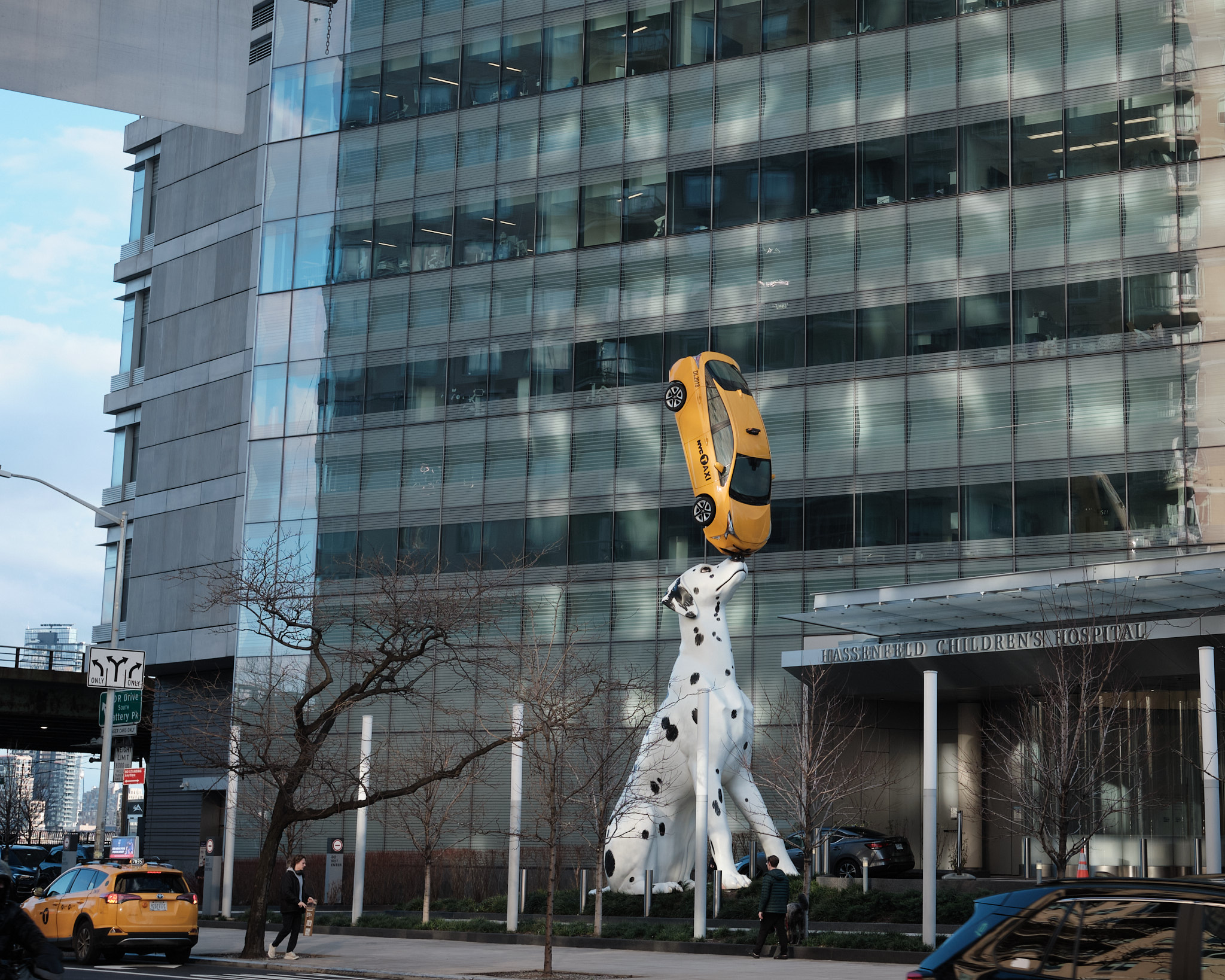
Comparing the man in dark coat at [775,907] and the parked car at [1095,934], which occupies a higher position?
the parked car at [1095,934]

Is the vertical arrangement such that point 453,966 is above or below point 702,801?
below

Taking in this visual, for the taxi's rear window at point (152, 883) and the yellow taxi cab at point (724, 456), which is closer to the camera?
the taxi's rear window at point (152, 883)

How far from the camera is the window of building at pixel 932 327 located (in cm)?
4331

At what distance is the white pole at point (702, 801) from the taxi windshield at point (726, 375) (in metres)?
5.72

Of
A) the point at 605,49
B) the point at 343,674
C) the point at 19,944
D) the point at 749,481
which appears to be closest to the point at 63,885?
the point at 749,481

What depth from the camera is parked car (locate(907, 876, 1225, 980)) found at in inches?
280

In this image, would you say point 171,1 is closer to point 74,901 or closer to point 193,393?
point 74,901

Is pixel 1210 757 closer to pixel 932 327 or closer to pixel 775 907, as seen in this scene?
pixel 775 907

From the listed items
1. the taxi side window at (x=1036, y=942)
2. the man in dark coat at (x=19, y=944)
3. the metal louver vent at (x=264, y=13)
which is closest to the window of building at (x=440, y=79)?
the metal louver vent at (x=264, y=13)

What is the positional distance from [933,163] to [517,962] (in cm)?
2884

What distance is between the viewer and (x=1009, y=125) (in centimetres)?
4344

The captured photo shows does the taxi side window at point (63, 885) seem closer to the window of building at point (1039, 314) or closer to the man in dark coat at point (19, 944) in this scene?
the man in dark coat at point (19, 944)

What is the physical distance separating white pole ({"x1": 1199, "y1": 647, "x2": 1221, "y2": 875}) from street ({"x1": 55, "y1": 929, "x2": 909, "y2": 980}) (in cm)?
585

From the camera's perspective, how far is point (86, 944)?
74.6ft
